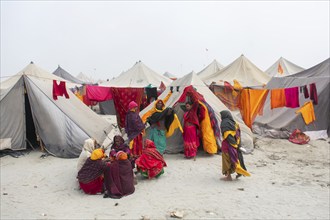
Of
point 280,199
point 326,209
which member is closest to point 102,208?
point 280,199

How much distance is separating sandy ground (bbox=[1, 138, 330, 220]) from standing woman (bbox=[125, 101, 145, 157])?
2.46 feet

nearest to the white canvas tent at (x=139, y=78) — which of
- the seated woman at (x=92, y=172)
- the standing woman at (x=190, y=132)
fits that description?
the standing woman at (x=190, y=132)

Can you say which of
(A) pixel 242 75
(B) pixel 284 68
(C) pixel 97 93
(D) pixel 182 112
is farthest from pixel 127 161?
(B) pixel 284 68

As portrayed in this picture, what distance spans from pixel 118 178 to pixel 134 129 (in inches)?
60.1

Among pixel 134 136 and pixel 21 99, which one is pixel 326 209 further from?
pixel 21 99

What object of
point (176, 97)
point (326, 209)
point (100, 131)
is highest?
point (176, 97)

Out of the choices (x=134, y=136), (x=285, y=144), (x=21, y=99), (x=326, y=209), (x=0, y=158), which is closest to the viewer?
(x=326, y=209)

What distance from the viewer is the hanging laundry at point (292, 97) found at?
26.7 feet

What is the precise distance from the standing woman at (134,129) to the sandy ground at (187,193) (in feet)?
2.46

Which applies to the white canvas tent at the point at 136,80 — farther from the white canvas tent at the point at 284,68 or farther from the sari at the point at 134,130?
the sari at the point at 134,130

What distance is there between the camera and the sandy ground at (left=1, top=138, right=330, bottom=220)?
155 inches

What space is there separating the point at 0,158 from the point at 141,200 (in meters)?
4.34

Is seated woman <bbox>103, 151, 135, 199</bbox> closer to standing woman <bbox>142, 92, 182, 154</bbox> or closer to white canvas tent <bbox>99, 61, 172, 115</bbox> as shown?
standing woman <bbox>142, 92, 182, 154</bbox>

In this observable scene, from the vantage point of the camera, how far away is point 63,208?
422cm
